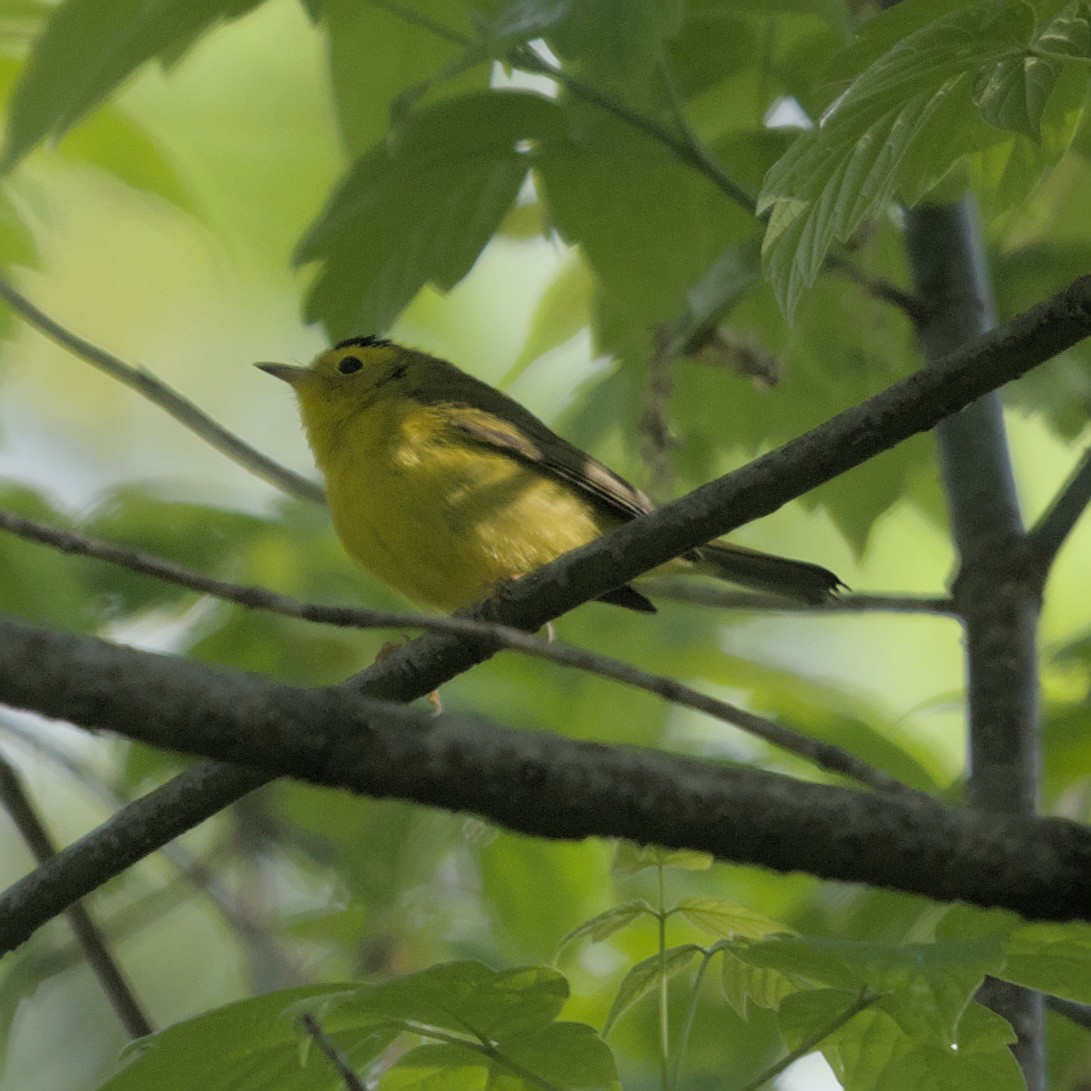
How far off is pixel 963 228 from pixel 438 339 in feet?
14.5

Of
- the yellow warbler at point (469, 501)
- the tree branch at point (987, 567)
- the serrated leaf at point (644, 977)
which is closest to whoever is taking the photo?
the serrated leaf at point (644, 977)

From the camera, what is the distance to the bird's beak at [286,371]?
5.55m

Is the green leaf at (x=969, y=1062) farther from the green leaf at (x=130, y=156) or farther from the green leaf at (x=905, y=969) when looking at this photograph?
the green leaf at (x=130, y=156)

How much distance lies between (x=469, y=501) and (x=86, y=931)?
2.02 metres

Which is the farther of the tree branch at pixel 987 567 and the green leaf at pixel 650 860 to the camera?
the tree branch at pixel 987 567

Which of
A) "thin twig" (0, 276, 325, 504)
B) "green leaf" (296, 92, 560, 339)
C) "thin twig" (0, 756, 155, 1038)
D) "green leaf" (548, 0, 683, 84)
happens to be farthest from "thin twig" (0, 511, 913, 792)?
"green leaf" (296, 92, 560, 339)

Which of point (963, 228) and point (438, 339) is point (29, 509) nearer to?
point (963, 228)

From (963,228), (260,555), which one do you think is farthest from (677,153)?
(260,555)

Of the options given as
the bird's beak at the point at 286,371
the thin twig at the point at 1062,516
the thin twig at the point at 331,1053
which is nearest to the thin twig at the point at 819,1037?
the thin twig at the point at 331,1053

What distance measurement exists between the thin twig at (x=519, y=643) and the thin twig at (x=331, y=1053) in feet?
1.64

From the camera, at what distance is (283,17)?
7.24 metres

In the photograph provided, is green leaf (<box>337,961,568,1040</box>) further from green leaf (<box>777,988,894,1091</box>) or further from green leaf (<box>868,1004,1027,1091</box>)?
green leaf (<box>868,1004,1027,1091</box>)

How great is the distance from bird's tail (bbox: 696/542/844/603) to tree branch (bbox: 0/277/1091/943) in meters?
1.78

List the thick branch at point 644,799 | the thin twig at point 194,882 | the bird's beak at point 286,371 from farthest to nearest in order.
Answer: the bird's beak at point 286,371 < the thin twig at point 194,882 < the thick branch at point 644,799
